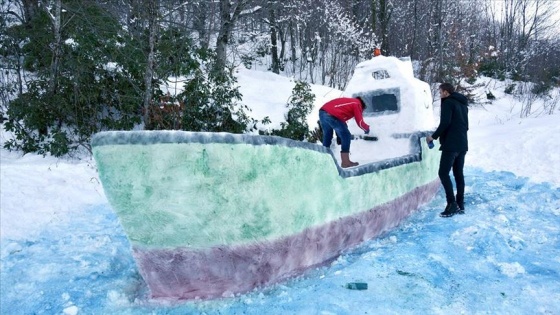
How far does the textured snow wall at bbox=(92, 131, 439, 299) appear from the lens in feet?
7.89

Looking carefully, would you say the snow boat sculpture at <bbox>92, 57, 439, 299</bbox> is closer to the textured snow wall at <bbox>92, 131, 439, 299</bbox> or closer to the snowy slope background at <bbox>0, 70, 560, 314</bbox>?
the textured snow wall at <bbox>92, 131, 439, 299</bbox>

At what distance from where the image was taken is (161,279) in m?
2.70

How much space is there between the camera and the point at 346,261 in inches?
132

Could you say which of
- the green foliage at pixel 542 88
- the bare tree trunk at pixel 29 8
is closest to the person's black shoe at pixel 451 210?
the bare tree trunk at pixel 29 8

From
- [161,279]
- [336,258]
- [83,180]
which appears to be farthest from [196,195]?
[83,180]

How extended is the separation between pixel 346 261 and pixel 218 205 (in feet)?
4.47

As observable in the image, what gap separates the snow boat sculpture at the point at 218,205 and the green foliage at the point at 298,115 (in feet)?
19.7

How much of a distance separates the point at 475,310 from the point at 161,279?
2042 mm

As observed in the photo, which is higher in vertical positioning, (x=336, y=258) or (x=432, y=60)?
(x=432, y=60)

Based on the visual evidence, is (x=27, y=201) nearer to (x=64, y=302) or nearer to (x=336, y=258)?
(x=64, y=302)

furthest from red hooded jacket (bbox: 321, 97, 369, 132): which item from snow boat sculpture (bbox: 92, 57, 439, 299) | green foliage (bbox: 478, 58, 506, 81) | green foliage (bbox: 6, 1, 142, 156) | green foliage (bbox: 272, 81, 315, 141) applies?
green foliage (bbox: 478, 58, 506, 81)

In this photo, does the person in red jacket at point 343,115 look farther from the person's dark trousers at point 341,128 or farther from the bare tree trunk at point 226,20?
the bare tree trunk at point 226,20

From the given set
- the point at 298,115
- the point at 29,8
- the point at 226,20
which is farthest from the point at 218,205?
the point at 29,8

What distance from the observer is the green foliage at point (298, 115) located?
9258 millimetres
